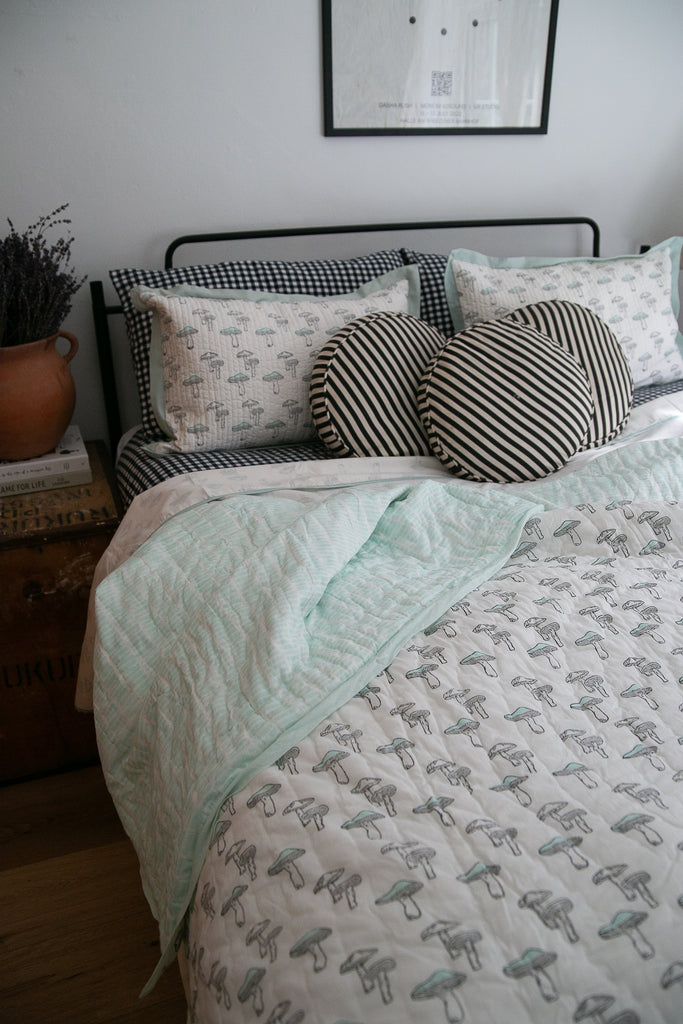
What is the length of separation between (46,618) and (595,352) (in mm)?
1377

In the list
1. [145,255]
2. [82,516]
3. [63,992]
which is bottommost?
[63,992]

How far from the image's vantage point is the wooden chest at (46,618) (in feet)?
5.05

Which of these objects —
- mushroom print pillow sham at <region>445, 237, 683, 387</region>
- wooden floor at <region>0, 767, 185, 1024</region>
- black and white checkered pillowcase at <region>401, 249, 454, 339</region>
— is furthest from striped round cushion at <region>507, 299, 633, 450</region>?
wooden floor at <region>0, 767, 185, 1024</region>

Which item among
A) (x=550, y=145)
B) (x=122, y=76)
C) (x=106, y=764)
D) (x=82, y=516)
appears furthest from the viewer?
(x=550, y=145)

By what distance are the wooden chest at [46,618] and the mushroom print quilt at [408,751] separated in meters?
→ 0.35

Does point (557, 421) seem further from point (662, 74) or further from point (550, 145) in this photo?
point (662, 74)

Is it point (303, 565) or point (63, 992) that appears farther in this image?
point (63, 992)

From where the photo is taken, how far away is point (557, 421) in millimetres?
1598

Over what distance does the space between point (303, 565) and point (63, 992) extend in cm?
82

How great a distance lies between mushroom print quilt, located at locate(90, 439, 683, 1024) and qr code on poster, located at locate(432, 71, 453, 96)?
141 cm

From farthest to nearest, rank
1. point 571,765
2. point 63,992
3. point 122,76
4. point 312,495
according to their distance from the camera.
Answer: point 122,76 → point 312,495 → point 63,992 → point 571,765

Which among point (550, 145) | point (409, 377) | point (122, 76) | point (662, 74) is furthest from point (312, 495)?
point (662, 74)

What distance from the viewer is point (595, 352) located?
5.85 feet

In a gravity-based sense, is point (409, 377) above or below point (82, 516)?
above
